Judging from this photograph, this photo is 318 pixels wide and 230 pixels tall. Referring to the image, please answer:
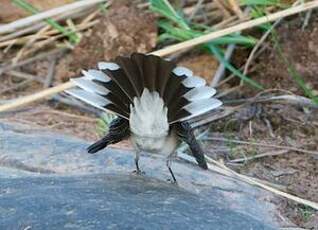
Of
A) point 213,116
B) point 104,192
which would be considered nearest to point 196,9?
point 213,116

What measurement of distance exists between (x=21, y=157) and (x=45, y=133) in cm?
44

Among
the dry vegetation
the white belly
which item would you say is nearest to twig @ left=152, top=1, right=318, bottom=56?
the dry vegetation

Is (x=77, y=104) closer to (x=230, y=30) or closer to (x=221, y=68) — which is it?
A: (x=221, y=68)

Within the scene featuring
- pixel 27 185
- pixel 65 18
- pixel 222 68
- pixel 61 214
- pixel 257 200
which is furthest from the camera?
pixel 65 18

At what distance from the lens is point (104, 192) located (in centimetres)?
302

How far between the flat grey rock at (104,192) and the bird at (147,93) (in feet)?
0.75

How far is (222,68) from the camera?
190 inches

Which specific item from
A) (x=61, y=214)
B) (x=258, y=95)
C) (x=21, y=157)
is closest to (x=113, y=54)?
(x=258, y=95)

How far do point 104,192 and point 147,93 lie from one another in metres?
0.36

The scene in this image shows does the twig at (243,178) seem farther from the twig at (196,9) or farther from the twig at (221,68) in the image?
the twig at (196,9)

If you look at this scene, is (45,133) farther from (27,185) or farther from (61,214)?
(61,214)

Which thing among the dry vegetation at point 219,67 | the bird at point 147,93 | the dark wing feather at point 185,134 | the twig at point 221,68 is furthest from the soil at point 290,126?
the bird at point 147,93

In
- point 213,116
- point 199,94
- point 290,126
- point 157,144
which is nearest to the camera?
point 199,94

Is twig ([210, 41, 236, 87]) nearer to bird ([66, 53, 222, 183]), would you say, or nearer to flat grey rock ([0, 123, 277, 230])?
flat grey rock ([0, 123, 277, 230])
